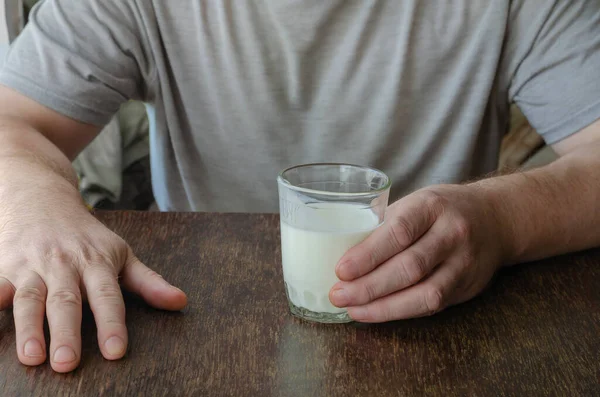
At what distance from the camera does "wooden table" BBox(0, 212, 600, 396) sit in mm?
569

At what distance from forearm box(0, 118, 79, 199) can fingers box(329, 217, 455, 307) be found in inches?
17.0

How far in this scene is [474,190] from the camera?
850 mm

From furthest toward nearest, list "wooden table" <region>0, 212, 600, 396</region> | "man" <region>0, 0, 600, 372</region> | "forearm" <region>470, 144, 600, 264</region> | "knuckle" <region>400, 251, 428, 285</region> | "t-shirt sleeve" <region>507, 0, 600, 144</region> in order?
1. "t-shirt sleeve" <region>507, 0, 600, 144</region>
2. "man" <region>0, 0, 600, 372</region>
3. "forearm" <region>470, 144, 600, 264</region>
4. "knuckle" <region>400, 251, 428, 285</region>
5. "wooden table" <region>0, 212, 600, 396</region>

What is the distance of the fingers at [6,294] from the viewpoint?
2.19 ft

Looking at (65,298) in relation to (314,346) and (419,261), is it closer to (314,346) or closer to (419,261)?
(314,346)

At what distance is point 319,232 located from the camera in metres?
0.64

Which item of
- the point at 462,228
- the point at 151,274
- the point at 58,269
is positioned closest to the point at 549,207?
the point at 462,228

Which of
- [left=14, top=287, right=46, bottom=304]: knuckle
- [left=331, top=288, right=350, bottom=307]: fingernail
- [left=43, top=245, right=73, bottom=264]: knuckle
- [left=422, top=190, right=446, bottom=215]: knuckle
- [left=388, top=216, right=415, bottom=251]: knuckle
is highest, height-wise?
[left=388, top=216, right=415, bottom=251]: knuckle

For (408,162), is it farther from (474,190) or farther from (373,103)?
(474,190)

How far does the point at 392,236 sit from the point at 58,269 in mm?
380

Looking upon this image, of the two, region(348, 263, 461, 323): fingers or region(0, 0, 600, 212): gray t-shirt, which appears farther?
region(0, 0, 600, 212): gray t-shirt

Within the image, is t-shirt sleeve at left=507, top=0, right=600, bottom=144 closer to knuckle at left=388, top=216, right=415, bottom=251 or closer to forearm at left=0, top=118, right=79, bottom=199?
knuckle at left=388, top=216, right=415, bottom=251

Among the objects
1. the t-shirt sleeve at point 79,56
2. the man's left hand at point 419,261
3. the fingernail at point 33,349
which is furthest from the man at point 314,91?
the fingernail at point 33,349

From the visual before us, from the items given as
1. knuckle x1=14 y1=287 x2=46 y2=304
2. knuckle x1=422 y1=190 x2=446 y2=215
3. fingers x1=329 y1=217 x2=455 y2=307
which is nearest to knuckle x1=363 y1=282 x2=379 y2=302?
fingers x1=329 y1=217 x2=455 y2=307
